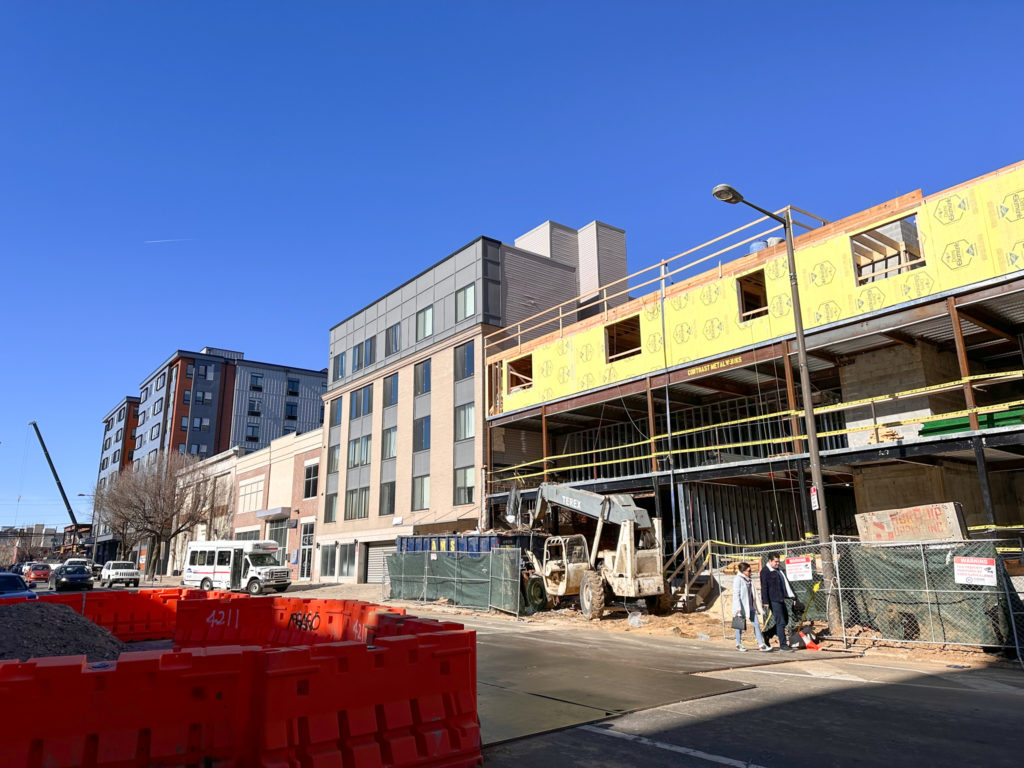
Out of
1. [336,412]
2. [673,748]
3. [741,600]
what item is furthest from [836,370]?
[336,412]

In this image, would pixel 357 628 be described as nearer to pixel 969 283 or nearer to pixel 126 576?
pixel 969 283

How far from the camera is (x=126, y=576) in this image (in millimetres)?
39625

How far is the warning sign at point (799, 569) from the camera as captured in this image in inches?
543

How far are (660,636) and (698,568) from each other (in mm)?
4871

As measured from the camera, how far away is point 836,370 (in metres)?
22.0

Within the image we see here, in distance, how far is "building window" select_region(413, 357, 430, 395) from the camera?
36125mm

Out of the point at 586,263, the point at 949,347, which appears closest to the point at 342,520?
the point at 586,263

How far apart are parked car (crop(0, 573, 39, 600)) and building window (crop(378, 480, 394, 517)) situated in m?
19.2

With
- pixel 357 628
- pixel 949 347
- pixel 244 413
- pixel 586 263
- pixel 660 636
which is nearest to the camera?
pixel 357 628

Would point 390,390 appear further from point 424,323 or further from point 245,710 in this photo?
point 245,710

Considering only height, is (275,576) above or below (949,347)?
below

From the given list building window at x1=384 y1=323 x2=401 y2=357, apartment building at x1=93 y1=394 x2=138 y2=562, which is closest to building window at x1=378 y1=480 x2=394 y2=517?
building window at x1=384 y1=323 x2=401 y2=357

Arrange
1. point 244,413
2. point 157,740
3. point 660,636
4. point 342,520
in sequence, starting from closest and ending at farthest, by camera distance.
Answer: point 157,740
point 660,636
point 342,520
point 244,413

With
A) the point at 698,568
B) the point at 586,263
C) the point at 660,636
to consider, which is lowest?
the point at 660,636
